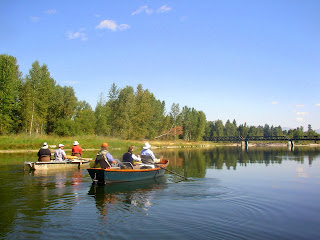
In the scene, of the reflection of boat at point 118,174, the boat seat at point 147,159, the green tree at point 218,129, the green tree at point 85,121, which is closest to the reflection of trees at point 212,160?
the boat seat at point 147,159

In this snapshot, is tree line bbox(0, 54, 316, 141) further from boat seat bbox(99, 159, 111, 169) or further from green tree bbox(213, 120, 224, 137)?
green tree bbox(213, 120, 224, 137)

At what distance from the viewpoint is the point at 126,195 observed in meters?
12.7

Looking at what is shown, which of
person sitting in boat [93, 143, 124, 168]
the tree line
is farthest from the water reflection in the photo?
the tree line

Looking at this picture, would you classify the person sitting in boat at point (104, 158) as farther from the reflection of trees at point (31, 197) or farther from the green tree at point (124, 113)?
the green tree at point (124, 113)

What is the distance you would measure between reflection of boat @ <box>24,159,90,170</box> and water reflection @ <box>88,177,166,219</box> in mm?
7448

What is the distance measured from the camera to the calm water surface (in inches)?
308

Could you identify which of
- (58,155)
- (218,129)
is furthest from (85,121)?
(218,129)

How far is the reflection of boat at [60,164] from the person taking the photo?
19972 millimetres

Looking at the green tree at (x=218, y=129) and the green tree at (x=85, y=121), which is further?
the green tree at (x=218, y=129)

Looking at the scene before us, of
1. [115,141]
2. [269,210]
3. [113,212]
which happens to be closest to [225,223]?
[269,210]

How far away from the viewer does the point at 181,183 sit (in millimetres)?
16250

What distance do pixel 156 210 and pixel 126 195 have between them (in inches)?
116

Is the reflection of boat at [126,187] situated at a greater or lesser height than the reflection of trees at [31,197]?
lesser

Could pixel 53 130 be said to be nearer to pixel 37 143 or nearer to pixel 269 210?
pixel 37 143
